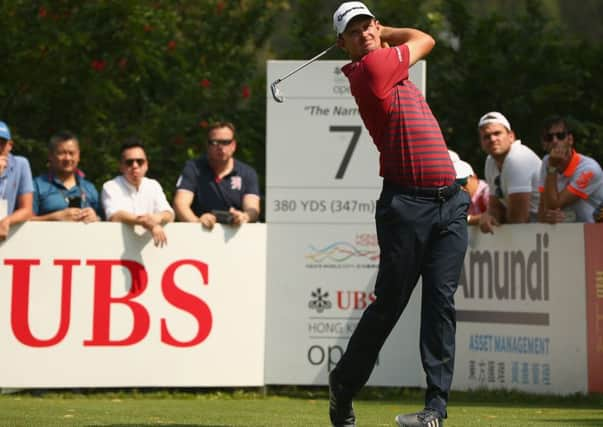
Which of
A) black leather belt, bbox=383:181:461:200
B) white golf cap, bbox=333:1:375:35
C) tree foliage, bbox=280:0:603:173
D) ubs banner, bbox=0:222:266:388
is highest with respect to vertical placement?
tree foliage, bbox=280:0:603:173

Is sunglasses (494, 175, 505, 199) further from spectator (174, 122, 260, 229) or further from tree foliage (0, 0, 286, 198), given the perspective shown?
tree foliage (0, 0, 286, 198)

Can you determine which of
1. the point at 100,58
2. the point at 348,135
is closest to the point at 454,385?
the point at 348,135

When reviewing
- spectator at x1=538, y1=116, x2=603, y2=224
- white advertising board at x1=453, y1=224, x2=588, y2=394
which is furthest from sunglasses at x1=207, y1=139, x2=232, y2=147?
spectator at x1=538, y1=116, x2=603, y2=224

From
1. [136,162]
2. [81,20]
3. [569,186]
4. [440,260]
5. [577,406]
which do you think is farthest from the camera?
[81,20]

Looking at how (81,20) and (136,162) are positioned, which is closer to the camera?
(136,162)

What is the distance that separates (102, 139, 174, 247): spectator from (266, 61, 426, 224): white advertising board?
94 centimetres

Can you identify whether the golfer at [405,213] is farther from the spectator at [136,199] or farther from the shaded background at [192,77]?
the shaded background at [192,77]

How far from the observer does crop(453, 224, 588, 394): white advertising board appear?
9.90 m

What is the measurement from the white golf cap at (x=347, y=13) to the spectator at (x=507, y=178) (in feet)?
13.5

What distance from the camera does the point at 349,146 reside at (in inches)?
423

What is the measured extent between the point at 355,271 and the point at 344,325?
1.56 feet

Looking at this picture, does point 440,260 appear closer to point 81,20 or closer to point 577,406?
point 577,406

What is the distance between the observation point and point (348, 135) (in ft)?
35.2

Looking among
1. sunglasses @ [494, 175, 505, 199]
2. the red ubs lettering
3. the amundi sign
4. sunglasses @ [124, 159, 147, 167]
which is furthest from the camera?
sunglasses @ [124, 159, 147, 167]
